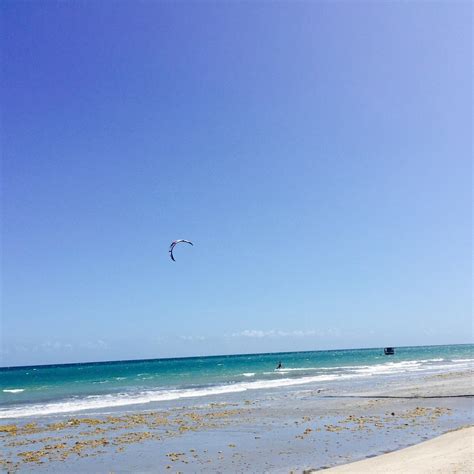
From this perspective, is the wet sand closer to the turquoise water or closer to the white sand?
the white sand

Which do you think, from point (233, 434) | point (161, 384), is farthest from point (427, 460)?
point (161, 384)

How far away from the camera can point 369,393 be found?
29.4m

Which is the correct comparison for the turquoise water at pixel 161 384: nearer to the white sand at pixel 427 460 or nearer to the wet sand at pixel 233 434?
the wet sand at pixel 233 434

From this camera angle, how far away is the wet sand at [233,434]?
41.3ft

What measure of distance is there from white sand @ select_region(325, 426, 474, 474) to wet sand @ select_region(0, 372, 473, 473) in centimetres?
76

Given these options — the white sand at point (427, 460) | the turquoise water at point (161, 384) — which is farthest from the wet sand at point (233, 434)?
the turquoise water at point (161, 384)

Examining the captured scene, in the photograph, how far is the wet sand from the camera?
1259cm

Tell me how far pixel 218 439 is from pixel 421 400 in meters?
13.9

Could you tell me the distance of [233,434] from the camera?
16.5 metres

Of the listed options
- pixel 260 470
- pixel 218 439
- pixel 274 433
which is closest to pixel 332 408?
pixel 274 433

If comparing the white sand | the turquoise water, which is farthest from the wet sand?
the turquoise water

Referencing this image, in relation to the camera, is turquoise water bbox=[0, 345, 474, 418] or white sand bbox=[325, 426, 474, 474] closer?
white sand bbox=[325, 426, 474, 474]

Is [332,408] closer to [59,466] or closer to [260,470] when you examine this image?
[260,470]

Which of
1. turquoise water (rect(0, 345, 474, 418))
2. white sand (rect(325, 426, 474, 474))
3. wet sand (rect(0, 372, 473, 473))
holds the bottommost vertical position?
turquoise water (rect(0, 345, 474, 418))
